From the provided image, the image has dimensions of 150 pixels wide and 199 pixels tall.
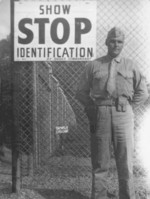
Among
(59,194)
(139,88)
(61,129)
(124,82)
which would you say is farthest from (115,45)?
(59,194)

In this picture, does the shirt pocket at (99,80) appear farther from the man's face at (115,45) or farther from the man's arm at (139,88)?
the man's arm at (139,88)

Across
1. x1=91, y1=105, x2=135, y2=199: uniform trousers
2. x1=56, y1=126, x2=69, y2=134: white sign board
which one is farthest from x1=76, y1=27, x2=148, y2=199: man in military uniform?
Answer: x1=56, y1=126, x2=69, y2=134: white sign board

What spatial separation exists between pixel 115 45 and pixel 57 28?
66 cm

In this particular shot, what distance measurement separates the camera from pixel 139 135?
4781 mm

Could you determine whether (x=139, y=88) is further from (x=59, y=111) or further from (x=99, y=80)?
(x=59, y=111)

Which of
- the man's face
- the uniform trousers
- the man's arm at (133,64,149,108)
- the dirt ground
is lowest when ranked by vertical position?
the dirt ground

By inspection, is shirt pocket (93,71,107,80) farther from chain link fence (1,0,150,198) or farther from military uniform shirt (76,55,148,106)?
chain link fence (1,0,150,198)

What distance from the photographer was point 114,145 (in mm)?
4570

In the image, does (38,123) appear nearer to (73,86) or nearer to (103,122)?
(73,86)

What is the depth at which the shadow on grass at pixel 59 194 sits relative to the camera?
5000 mm

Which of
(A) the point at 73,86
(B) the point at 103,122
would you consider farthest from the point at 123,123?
(A) the point at 73,86

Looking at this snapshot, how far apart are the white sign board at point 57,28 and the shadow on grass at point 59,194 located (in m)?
1.59

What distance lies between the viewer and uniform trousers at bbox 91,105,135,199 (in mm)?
4496

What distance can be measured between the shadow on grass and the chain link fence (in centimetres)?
9
